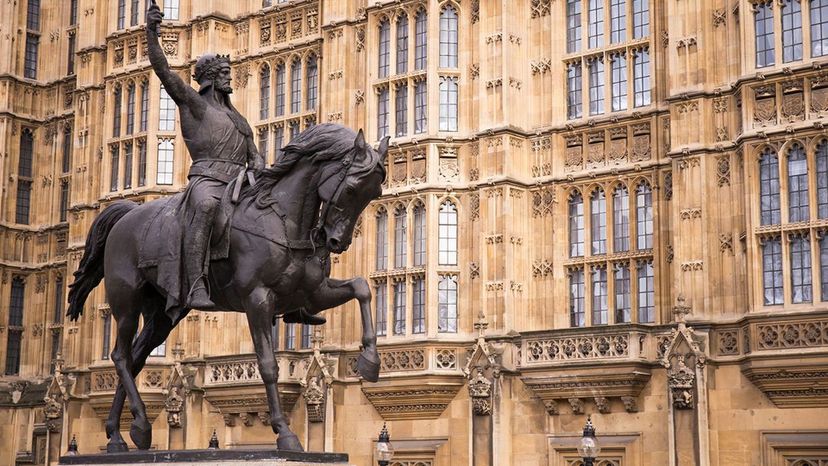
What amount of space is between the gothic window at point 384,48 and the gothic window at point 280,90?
4.29 meters

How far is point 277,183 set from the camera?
11.6 metres

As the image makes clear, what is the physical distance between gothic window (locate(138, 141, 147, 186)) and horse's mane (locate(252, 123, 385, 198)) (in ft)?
83.9

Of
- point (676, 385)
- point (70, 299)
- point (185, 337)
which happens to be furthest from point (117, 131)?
point (70, 299)

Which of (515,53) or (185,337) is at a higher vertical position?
(515,53)

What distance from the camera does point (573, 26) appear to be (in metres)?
29.7

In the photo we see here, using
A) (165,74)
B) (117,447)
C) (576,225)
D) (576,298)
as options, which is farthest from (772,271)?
(117,447)

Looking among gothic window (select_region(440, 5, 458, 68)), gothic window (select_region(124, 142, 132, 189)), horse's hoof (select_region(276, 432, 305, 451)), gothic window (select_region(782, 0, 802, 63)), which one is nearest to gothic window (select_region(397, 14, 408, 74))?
gothic window (select_region(440, 5, 458, 68))

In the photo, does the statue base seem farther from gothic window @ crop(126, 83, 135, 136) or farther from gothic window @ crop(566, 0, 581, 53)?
gothic window @ crop(126, 83, 135, 136)

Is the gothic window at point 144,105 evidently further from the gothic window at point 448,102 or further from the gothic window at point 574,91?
the gothic window at point 574,91

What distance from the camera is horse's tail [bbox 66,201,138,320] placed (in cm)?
1287

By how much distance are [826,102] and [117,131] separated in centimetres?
2161

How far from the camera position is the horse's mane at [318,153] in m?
11.1

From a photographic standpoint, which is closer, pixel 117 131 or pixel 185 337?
pixel 185 337

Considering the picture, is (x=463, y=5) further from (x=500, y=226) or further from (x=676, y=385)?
(x=676, y=385)
